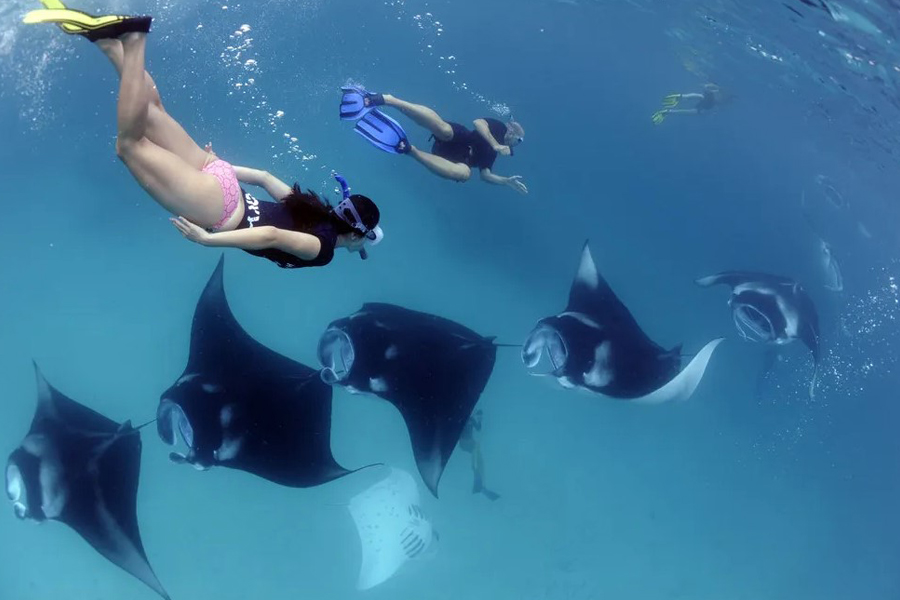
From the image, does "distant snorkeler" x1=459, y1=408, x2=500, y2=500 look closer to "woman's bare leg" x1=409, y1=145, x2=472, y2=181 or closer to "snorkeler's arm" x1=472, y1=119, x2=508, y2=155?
"woman's bare leg" x1=409, y1=145, x2=472, y2=181

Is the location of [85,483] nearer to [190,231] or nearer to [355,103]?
[190,231]

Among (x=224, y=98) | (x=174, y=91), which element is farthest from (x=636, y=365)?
(x=174, y=91)

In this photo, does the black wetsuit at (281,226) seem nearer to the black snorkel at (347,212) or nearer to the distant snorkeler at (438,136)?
the black snorkel at (347,212)

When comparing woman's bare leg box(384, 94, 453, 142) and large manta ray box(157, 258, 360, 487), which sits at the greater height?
woman's bare leg box(384, 94, 453, 142)

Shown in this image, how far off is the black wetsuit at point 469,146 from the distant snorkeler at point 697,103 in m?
7.00

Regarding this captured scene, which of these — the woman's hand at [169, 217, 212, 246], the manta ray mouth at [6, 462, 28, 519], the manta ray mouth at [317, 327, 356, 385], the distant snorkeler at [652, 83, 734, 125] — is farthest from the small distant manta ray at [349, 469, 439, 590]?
the distant snorkeler at [652, 83, 734, 125]

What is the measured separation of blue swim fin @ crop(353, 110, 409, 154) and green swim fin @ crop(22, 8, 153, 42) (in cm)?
416

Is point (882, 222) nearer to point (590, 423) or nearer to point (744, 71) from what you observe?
point (744, 71)

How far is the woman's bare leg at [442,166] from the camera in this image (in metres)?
8.52

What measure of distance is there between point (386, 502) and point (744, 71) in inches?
914

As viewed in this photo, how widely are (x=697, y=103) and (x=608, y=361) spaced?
20.4 metres

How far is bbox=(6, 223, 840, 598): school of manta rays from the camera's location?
19.2ft

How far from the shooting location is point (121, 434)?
6098 mm

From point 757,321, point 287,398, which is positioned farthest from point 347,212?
point 757,321
